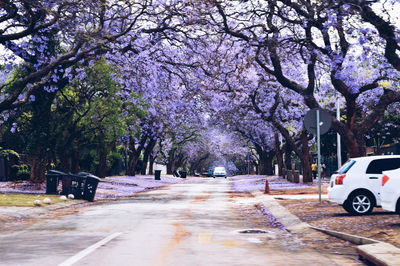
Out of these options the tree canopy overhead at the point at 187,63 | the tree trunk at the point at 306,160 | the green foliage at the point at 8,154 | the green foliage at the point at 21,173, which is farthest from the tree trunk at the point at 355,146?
the green foliage at the point at 21,173

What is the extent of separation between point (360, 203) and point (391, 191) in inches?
132

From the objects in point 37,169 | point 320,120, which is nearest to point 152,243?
point 320,120

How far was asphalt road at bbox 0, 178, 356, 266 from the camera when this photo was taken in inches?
363

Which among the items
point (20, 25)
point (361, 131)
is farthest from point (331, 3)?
point (20, 25)

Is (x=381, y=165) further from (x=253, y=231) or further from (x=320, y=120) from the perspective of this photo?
(x=253, y=231)

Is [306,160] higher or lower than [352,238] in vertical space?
higher

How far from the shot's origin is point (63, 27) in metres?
21.7

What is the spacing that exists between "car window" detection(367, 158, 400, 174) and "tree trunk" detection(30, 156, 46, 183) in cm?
2058

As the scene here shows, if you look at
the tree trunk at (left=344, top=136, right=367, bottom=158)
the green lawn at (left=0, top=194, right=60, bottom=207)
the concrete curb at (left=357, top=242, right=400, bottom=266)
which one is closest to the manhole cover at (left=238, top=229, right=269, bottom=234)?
the concrete curb at (left=357, top=242, right=400, bottom=266)

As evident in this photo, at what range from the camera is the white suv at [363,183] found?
52.9 ft

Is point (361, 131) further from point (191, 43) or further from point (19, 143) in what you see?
point (19, 143)

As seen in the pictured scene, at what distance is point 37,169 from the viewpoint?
32688mm

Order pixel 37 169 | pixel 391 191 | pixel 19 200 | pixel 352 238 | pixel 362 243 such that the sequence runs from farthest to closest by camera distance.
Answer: pixel 37 169, pixel 19 200, pixel 391 191, pixel 352 238, pixel 362 243

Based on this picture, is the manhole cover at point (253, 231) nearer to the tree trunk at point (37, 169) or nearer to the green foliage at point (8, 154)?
the tree trunk at point (37, 169)
